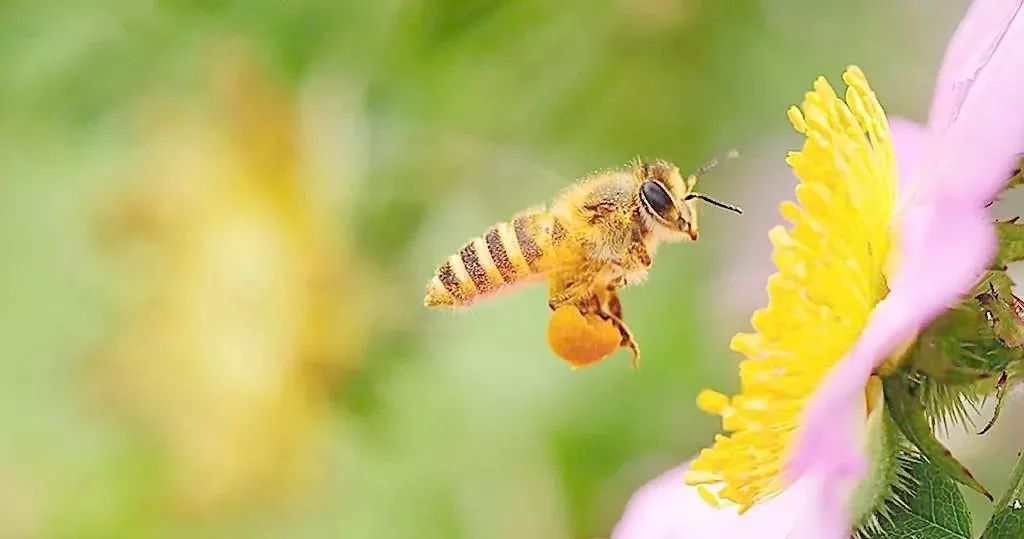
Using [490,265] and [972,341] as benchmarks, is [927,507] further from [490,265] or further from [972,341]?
[490,265]

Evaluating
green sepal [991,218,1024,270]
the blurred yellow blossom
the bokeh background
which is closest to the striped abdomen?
green sepal [991,218,1024,270]

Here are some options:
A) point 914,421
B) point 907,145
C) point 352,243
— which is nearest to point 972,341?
point 914,421

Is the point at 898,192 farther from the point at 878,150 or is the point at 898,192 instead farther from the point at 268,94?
the point at 268,94

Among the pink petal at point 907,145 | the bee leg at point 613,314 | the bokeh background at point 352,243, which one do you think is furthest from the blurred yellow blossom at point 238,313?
the pink petal at point 907,145

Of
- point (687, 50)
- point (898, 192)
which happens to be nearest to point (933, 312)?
point (898, 192)

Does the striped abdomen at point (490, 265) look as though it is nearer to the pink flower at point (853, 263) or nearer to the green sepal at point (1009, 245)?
the pink flower at point (853, 263)

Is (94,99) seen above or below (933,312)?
above
